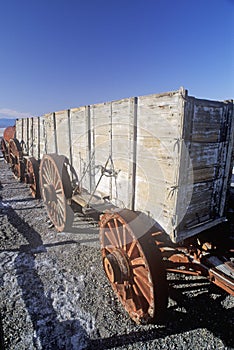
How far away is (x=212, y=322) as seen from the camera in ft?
9.42

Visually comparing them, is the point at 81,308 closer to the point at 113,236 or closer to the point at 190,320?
the point at 113,236

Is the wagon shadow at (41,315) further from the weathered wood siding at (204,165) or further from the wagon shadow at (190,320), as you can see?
the weathered wood siding at (204,165)

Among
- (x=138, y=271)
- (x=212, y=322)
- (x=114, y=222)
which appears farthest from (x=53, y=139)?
(x=212, y=322)

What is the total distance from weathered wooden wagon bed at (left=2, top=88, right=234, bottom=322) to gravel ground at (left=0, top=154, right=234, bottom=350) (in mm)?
313

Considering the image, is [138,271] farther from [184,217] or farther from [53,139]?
[53,139]

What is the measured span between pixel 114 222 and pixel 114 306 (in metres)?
1.27

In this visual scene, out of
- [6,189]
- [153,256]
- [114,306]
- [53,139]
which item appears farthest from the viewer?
[6,189]

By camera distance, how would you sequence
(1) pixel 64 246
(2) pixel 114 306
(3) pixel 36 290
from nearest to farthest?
(2) pixel 114 306 < (3) pixel 36 290 < (1) pixel 64 246

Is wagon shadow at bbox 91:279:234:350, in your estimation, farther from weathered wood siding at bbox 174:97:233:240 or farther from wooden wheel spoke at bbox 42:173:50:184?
wooden wheel spoke at bbox 42:173:50:184

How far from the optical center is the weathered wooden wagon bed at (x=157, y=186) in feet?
7.38

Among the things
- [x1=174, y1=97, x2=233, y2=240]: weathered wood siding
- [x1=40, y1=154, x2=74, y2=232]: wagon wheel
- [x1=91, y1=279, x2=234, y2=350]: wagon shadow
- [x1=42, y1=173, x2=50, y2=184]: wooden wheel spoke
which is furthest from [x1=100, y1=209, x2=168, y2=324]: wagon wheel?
[x1=42, y1=173, x2=50, y2=184]: wooden wheel spoke

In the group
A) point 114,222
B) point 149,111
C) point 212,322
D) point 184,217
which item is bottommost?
point 212,322

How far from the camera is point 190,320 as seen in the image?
2902 millimetres

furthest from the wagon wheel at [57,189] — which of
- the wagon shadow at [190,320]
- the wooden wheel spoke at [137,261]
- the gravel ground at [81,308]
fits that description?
the wagon shadow at [190,320]
